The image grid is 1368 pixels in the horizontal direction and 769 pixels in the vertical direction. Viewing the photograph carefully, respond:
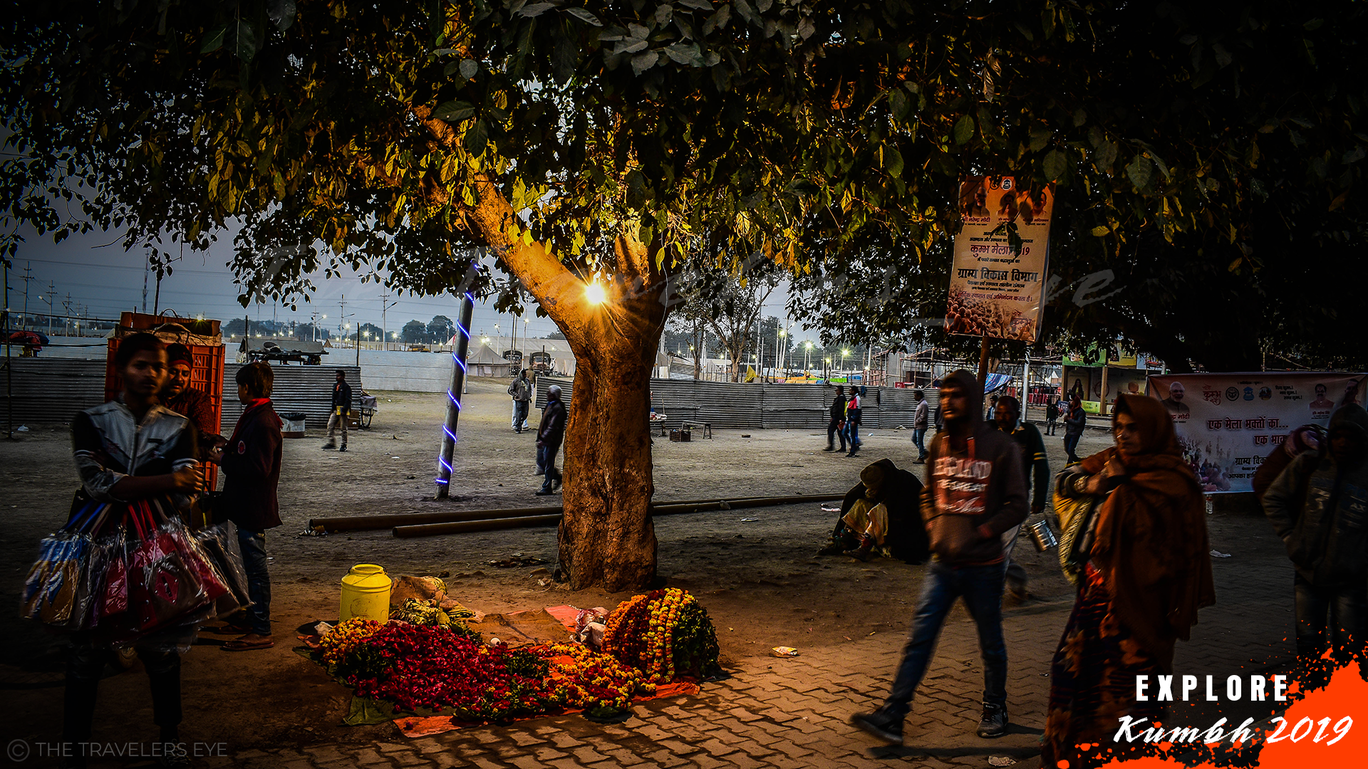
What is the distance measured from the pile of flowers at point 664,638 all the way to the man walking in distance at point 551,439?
28.7 feet

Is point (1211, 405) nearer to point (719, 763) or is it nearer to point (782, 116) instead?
point (782, 116)

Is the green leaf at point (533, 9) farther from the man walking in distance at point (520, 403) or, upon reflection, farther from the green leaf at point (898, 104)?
the man walking in distance at point (520, 403)

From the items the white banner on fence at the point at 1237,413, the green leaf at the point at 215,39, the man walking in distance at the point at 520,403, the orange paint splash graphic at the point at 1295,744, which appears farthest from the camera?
the man walking in distance at the point at 520,403

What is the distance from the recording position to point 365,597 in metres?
5.40

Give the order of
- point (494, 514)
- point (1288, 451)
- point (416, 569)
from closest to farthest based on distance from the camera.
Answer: point (1288, 451) → point (416, 569) → point (494, 514)

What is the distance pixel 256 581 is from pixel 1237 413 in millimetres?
11142

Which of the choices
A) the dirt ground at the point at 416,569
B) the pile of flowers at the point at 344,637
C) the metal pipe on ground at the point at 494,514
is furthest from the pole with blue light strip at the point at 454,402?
the pile of flowers at the point at 344,637

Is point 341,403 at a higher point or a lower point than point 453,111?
lower

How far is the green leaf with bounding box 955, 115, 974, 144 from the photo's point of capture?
13.9 ft

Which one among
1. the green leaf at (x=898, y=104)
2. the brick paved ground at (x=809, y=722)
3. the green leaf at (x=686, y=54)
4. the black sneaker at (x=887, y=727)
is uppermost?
the green leaf at (x=898, y=104)

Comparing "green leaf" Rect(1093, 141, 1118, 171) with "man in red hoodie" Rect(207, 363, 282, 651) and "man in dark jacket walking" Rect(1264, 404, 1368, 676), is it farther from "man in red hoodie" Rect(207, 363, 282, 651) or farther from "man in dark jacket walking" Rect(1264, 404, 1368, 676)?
"man in red hoodie" Rect(207, 363, 282, 651)

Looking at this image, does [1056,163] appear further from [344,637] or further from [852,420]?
[852,420]

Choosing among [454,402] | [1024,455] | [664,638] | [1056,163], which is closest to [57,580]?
[664,638]

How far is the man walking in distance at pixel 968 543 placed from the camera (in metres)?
4.06
